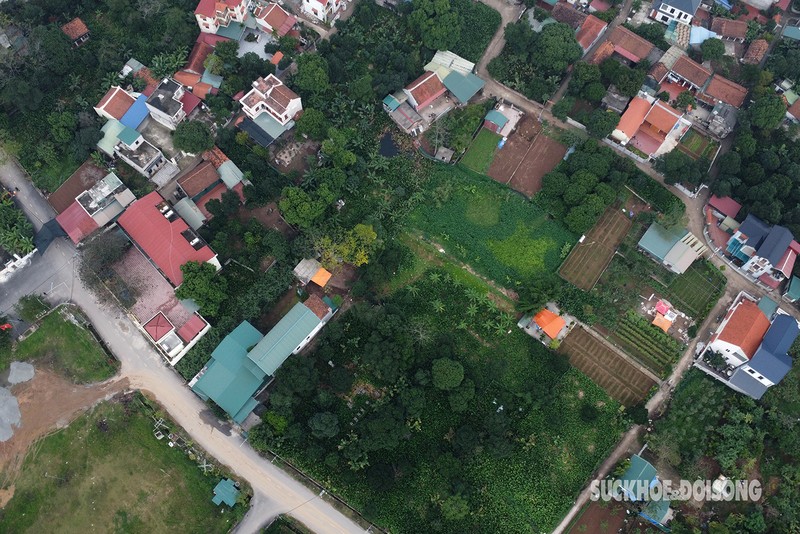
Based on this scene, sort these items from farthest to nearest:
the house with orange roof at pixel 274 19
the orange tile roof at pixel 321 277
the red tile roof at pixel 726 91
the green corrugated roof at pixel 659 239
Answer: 1. the house with orange roof at pixel 274 19
2. the red tile roof at pixel 726 91
3. the green corrugated roof at pixel 659 239
4. the orange tile roof at pixel 321 277

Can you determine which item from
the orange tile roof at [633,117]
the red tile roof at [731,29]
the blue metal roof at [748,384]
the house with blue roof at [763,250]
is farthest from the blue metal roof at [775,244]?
the red tile roof at [731,29]

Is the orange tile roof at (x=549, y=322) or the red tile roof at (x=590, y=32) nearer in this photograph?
the orange tile roof at (x=549, y=322)

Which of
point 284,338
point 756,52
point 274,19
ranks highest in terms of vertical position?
point 274,19

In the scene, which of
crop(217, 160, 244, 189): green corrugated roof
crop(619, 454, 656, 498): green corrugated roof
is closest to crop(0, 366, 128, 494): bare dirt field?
crop(217, 160, 244, 189): green corrugated roof

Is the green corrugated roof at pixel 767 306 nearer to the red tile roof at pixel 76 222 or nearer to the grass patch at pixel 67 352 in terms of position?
the grass patch at pixel 67 352

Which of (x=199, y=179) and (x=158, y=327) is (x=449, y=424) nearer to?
(x=158, y=327)

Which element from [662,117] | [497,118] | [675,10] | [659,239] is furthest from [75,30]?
[675,10]
